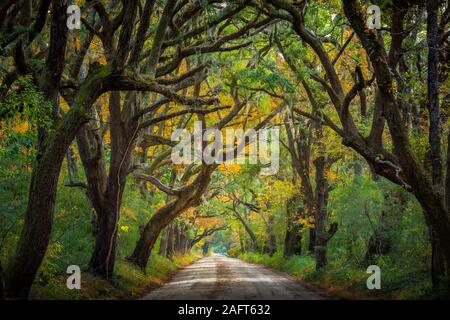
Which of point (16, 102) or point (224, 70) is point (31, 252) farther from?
point (224, 70)

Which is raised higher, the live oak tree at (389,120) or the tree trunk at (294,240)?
the live oak tree at (389,120)

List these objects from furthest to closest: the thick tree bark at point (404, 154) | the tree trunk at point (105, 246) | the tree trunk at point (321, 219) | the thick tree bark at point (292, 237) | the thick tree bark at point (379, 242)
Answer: the thick tree bark at point (292, 237) < the tree trunk at point (321, 219) < the thick tree bark at point (379, 242) < the tree trunk at point (105, 246) < the thick tree bark at point (404, 154)

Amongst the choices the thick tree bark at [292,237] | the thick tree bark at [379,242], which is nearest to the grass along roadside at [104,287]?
the thick tree bark at [379,242]

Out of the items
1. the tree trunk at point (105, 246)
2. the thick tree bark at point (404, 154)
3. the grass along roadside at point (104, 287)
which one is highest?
the thick tree bark at point (404, 154)

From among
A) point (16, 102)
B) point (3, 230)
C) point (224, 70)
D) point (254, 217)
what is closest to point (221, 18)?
point (224, 70)

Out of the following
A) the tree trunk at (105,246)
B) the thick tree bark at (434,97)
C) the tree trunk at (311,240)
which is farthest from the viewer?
the tree trunk at (311,240)

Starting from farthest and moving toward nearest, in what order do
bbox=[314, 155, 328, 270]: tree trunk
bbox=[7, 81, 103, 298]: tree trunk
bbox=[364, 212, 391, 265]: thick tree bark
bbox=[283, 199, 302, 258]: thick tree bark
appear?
bbox=[283, 199, 302, 258]: thick tree bark < bbox=[314, 155, 328, 270]: tree trunk < bbox=[364, 212, 391, 265]: thick tree bark < bbox=[7, 81, 103, 298]: tree trunk

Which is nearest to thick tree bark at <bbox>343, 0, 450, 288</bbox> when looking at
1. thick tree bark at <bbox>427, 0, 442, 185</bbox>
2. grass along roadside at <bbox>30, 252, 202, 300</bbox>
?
thick tree bark at <bbox>427, 0, 442, 185</bbox>

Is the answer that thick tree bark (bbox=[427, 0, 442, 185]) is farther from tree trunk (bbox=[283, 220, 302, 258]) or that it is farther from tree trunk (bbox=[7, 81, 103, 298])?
tree trunk (bbox=[283, 220, 302, 258])

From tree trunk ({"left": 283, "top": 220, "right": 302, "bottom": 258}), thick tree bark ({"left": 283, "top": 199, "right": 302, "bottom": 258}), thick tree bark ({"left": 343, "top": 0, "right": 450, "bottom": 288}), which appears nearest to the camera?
thick tree bark ({"left": 343, "top": 0, "right": 450, "bottom": 288})

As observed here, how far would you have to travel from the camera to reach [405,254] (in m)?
17.1

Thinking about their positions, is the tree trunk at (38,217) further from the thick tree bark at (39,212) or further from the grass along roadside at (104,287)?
the grass along roadside at (104,287)

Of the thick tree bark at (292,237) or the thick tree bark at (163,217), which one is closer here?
the thick tree bark at (163,217)

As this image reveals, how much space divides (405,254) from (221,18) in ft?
32.5
